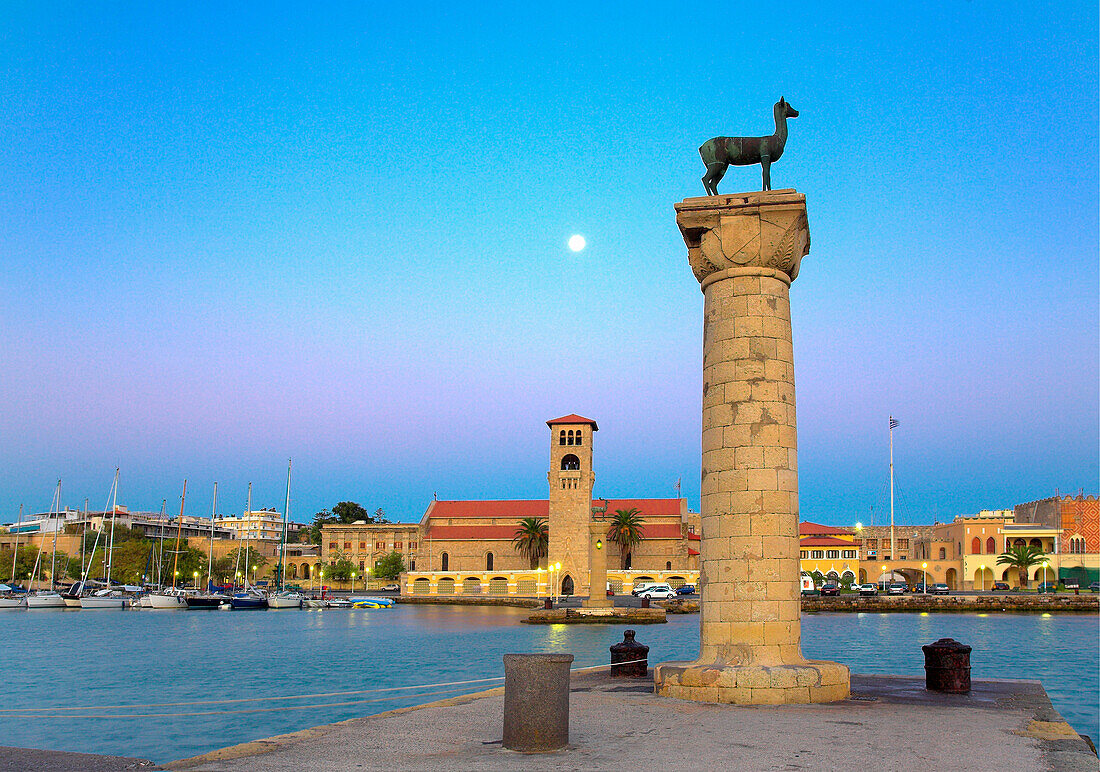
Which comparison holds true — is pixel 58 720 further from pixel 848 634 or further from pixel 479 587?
pixel 479 587

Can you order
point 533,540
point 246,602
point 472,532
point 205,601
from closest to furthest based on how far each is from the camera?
point 246,602, point 205,601, point 533,540, point 472,532

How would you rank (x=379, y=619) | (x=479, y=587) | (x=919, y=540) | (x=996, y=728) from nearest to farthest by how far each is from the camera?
1. (x=996, y=728)
2. (x=379, y=619)
3. (x=479, y=587)
4. (x=919, y=540)

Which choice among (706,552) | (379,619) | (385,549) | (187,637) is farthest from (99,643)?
(385,549)

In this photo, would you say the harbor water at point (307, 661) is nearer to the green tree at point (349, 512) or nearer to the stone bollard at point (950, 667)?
the stone bollard at point (950, 667)

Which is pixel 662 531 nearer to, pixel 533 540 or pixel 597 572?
pixel 533 540

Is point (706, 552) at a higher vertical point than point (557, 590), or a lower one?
higher

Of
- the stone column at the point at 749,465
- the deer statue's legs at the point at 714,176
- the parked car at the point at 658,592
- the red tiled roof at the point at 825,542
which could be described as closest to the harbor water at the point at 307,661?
the stone column at the point at 749,465

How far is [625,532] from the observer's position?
96.8 metres

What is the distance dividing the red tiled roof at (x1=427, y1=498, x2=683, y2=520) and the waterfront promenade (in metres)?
90.2

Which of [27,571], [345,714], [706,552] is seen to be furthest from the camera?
[27,571]

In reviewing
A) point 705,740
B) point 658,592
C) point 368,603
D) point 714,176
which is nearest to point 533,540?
point 368,603

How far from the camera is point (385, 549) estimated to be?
11394cm

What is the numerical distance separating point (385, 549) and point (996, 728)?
358 feet

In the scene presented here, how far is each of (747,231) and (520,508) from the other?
93701 millimetres
